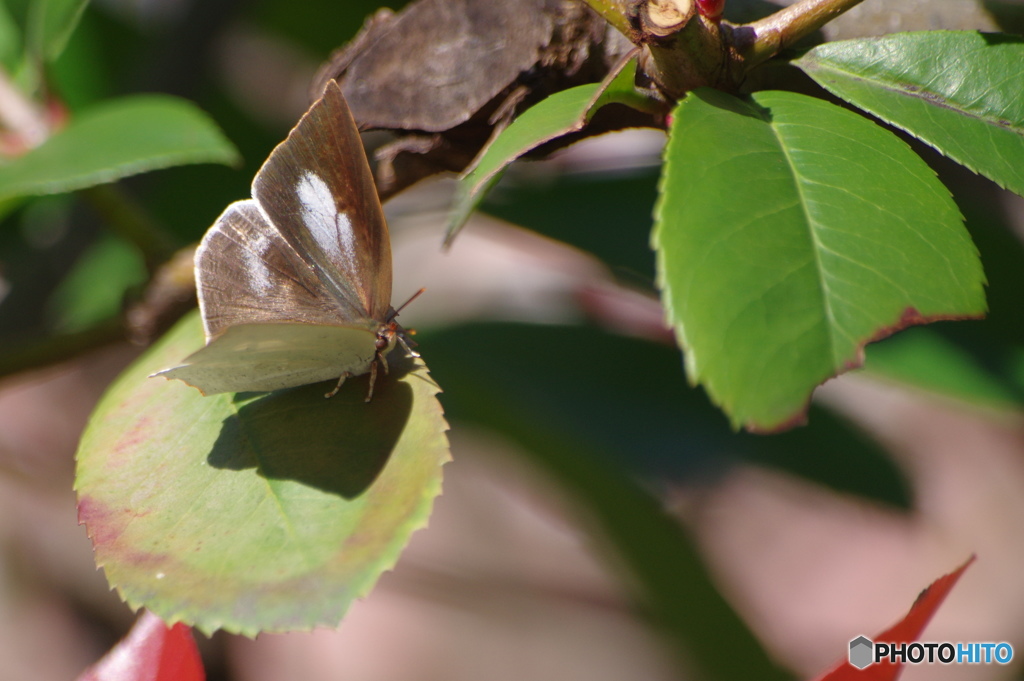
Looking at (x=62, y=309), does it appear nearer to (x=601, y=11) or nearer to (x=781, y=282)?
(x=601, y=11)

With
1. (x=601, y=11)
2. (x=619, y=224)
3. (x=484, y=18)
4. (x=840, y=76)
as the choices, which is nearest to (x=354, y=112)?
(x=484, y=18)

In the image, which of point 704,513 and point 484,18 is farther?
point 704,513

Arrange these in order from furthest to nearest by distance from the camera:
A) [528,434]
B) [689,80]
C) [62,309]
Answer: [62,309]
[528,434]
[689,80]

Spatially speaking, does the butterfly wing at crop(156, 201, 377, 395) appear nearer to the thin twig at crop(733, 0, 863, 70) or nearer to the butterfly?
the butterfly

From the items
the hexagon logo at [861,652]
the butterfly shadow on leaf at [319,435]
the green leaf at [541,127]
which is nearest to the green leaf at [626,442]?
the hexagon logo at [861,652]

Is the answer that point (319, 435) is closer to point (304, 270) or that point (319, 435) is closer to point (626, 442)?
point (304, 270)

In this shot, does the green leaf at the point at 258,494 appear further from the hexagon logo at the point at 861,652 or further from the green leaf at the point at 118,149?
the hexagon logo at the point at 861,652

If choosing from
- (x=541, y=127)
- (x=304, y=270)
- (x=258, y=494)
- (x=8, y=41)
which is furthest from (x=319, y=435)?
(x=8, y=41)
